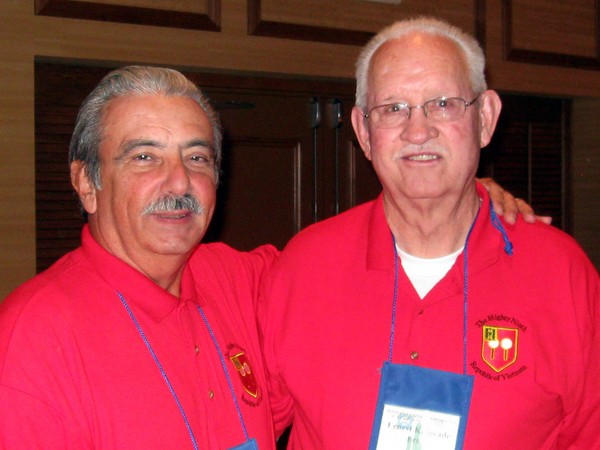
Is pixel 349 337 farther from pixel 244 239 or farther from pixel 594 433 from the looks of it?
pixel 244 239

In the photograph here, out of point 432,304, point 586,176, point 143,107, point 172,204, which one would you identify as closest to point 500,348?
point 432,304

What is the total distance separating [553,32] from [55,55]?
7.18 ft

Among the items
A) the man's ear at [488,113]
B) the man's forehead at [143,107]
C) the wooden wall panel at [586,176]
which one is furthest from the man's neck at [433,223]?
the wooden wall panel at [586,176]

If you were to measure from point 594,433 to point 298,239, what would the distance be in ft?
2.47

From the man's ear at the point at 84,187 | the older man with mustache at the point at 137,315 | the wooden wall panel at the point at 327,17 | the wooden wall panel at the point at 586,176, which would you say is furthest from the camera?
the wooden wall panel at the point at 586,176

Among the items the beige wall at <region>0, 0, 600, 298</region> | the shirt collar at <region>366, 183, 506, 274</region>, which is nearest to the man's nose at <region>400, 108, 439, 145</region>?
the shirt collar at <region>366, 183, 506, 274</region>

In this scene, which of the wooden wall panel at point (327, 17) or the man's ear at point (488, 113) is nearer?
the man's ear at point (488, 113)

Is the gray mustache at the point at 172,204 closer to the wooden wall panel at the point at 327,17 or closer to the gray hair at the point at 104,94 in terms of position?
the gray hair at the point at 104,94

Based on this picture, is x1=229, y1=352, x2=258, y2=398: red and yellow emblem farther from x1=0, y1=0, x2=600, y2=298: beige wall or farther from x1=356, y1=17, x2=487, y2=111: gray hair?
x1=0, y1=0, x2=600, y2=298: beige wall

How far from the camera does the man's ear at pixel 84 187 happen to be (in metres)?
1.31

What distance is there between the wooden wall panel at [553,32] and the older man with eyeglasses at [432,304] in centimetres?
158

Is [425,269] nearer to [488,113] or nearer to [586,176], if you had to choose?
[488,113]

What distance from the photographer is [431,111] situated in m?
1.33

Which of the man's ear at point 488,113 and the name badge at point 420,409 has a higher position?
the man's ear at point 488,113
